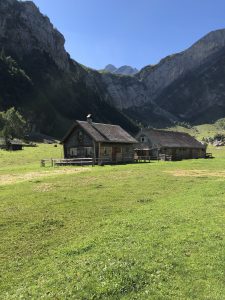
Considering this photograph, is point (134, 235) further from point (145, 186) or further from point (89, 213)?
point (145, 186)

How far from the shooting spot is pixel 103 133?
61.6 m

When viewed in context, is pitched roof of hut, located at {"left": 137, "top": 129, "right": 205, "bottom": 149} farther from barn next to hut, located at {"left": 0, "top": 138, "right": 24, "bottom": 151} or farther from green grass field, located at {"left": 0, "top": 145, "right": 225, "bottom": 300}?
green grass field, located at {"left": 0, "top": 145, "right": 225, "bottom": 300}

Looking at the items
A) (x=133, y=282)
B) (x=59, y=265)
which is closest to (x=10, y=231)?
(x=59, y=265)

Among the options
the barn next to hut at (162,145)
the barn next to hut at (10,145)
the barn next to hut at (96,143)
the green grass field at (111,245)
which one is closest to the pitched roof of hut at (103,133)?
the barn next to hut at (96,143)

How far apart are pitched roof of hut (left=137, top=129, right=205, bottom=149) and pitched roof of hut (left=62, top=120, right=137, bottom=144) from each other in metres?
10.4

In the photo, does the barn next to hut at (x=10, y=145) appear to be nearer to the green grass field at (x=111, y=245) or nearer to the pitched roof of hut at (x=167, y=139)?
the pitched roof of hut at (x=167, y=139)

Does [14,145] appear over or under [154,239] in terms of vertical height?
over

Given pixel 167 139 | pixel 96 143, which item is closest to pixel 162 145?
pixel 167 139

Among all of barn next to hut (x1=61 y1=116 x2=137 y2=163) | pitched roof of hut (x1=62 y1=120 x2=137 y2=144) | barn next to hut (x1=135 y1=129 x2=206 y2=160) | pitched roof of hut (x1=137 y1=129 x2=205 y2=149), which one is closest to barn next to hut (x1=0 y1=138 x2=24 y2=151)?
barn next to hut (x1=61 y1=116 x2=137 y2=163)

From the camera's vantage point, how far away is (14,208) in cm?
2089

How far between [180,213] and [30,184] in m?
15.0

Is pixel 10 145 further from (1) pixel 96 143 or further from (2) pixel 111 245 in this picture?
(2) pixel 111 245

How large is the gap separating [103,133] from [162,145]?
58.9 feet

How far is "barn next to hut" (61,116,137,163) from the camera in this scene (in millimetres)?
A: 59031
